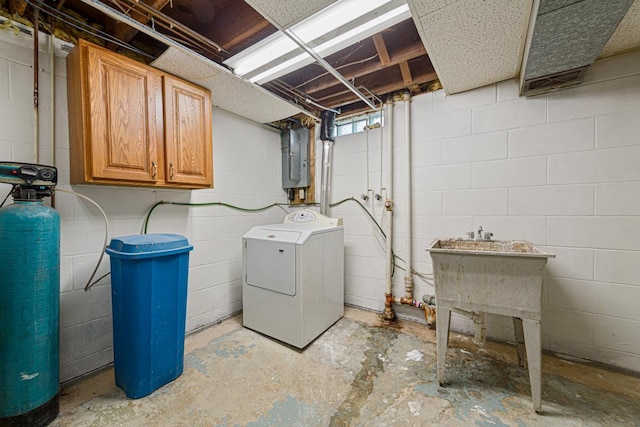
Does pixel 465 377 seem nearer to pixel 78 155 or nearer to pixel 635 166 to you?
pixel 635 166

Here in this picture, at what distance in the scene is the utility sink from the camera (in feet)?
4.72

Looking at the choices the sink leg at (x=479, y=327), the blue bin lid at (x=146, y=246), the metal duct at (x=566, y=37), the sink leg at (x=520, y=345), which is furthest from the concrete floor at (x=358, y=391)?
the metal duct at (x=566, y=37)

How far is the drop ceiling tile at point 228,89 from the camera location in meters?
1.86

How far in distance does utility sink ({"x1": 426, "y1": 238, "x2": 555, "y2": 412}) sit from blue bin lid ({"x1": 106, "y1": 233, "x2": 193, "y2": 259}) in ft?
5.67

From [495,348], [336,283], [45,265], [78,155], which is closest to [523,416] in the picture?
[495,348]

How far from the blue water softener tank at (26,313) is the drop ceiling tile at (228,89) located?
130 cm

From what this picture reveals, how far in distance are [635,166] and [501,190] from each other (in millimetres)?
795

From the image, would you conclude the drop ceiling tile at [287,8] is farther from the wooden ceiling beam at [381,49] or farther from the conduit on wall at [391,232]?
the conduit on wall at [391,232]

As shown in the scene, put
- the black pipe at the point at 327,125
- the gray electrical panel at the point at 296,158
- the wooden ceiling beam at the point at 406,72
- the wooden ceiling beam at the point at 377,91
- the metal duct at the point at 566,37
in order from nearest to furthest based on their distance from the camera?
the metal duct at the point at 566,37 → the wooden ceiling beam at the point at 406,72 → the wooden ceiling beam at the point at 377,91 → the black pipe at the point at 327,125 → the gray electrical panel at the point at 296,158

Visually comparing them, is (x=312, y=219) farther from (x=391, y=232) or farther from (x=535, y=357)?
(x=535, y=357)

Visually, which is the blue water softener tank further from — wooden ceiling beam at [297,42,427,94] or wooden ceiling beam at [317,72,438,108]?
wooden ceiling beam at [317,72,438,108]

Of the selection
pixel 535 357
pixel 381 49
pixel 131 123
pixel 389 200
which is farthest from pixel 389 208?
pixel 131 123

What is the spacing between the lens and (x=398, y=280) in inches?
106

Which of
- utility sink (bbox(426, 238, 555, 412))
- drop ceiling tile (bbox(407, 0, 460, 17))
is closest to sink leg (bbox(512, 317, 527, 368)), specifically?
utility sink (bbox(426, 238, 555, 412))
